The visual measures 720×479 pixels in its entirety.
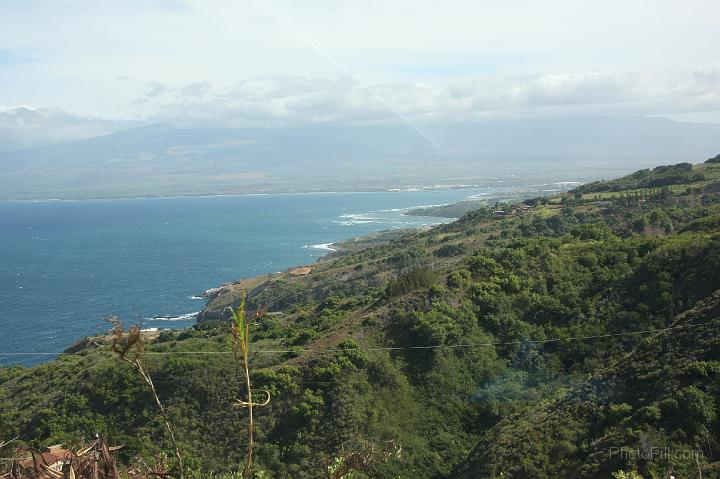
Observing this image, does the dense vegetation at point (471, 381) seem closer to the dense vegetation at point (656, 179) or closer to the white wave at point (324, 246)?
the dense vegetation at point (656, 179)

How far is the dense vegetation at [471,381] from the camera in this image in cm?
1216

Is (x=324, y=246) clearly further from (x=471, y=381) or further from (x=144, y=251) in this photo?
(x=471, y=381)

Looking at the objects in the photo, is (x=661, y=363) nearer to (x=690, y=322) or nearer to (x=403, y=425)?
(x=690, y=322)

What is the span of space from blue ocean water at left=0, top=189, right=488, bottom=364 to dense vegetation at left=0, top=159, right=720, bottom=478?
23844 mm

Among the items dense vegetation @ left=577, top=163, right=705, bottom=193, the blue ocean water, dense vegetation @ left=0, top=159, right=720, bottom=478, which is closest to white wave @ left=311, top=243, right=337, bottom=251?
the blue ocean water

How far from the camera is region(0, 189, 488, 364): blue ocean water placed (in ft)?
157

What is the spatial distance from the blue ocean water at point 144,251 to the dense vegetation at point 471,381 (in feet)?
78.2

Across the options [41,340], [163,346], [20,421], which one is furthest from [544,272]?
[41,340]

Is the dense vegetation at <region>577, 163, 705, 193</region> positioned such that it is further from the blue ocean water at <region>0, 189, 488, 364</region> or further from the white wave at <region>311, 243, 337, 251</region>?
the blue ocean water at <region>0, 189, 488, 364</region>

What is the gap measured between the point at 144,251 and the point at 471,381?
68.9 meters

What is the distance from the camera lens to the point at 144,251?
261 feet

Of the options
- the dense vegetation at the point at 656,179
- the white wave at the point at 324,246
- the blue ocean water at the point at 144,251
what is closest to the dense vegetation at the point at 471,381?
the blue ocean water at the point at 144,251

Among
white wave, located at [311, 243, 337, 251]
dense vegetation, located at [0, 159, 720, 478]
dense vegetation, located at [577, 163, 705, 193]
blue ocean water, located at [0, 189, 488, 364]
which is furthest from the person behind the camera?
white wave, located at [311, 243, 337, 251]

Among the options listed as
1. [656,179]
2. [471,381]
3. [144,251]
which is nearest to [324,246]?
[144,251]
